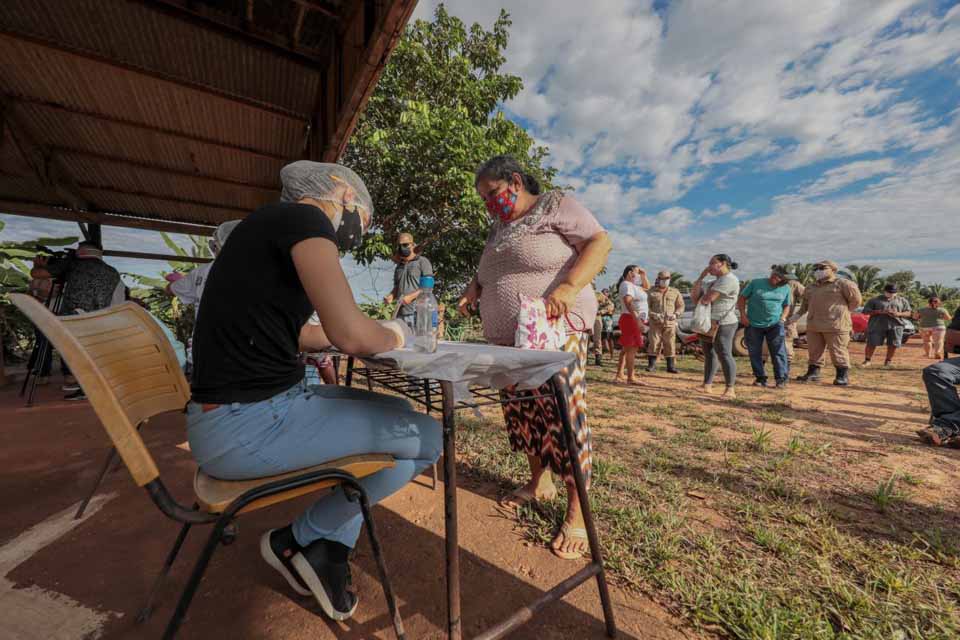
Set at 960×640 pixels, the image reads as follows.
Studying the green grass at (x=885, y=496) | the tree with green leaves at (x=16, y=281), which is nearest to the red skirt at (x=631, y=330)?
the green grass at (x=885, y=496)

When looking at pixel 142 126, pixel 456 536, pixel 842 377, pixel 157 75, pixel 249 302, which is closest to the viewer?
pixel 456 536

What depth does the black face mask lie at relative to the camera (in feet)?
4.71

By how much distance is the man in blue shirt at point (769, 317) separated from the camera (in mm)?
5488

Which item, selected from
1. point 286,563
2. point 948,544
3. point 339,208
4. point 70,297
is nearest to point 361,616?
point 286,563

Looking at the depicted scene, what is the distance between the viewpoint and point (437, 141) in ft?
25.6

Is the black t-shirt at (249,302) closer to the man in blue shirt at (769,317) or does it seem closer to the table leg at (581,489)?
the table leg at (581,489)

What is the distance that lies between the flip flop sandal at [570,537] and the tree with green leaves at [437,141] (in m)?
7.37

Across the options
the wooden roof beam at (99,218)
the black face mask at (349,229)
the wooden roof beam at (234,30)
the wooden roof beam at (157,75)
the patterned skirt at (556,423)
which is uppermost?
the wooden roof beam at (234,30)

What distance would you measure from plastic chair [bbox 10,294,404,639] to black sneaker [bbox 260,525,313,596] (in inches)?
11.2

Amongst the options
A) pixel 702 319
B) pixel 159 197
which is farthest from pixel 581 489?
pixel 159 197

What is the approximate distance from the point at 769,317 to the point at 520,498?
17.1 feet

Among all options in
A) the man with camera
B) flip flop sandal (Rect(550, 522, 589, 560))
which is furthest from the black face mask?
the man with camera

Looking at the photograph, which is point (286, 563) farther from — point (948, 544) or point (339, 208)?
point (948, 544)

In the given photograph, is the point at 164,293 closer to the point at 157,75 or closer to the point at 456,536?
the point at 157,75
